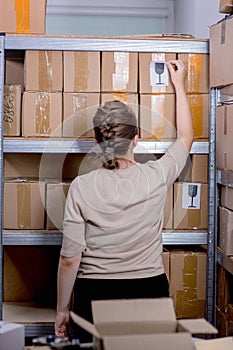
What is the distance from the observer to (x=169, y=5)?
387 cm

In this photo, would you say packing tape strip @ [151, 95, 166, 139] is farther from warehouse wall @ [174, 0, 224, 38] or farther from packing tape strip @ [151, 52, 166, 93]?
warehouse wall @ [174, 0, 224, 38]

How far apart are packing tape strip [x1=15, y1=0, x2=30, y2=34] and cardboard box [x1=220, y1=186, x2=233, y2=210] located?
3.48ft

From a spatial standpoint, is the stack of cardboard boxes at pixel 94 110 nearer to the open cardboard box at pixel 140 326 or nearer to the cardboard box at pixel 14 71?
the cardboard box at pixel 14 71

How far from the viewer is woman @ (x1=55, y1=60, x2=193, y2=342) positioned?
82.7 inches

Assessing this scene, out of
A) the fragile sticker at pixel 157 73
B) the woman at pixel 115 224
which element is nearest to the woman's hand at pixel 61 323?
the woman at pixel 115 224

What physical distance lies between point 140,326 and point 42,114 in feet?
5.16

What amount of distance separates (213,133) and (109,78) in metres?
0.50

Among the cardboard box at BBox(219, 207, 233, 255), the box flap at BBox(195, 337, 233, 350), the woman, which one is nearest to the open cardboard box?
the box flap at BBox(195, 337, 233, 350)

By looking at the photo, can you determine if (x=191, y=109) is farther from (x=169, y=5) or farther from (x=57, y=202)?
(x=169, y=5)

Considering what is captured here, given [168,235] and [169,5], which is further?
[169,5]

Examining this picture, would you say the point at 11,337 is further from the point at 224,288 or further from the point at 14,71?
the point at 14,71

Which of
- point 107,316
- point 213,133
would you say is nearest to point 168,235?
point 213,133

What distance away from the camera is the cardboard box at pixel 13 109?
268 cm

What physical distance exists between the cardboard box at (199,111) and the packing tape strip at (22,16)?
75 centimetres
